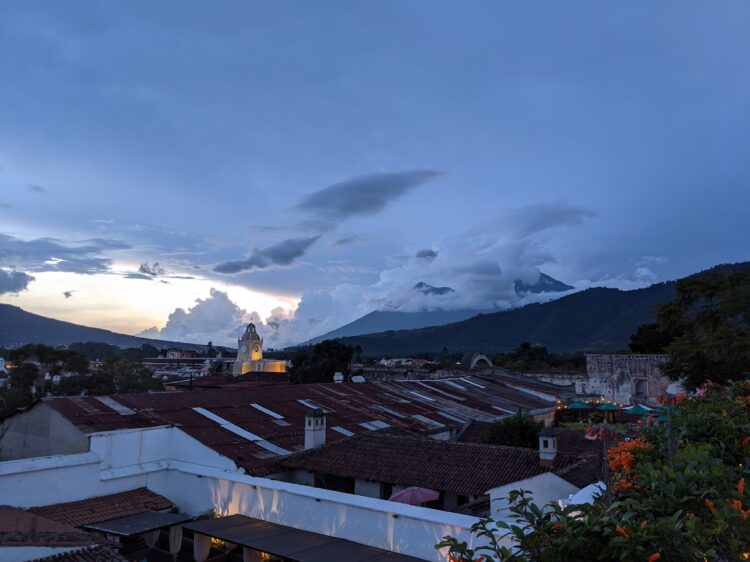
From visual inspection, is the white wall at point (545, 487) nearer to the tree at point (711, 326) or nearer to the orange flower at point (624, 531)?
the tree at point (711, 326)

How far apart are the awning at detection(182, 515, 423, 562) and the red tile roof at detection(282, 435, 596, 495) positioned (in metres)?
2.81

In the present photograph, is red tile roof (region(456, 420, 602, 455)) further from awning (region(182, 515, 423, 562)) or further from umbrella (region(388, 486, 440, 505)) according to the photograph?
awning (region(182, 515, 423, 562))

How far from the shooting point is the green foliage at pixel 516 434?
16.7 meters

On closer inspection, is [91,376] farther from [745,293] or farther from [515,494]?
[515,494]

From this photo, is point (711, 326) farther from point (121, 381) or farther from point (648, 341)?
point (121, 381)

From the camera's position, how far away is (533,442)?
16.7 meters

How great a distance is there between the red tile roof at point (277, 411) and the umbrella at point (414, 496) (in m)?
3.80

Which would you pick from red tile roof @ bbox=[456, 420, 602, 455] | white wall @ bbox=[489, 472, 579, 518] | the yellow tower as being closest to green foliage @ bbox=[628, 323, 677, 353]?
red tile roof @ bbox=[456, 420, 602, 455]

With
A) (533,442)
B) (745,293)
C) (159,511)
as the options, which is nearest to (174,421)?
(159,511)

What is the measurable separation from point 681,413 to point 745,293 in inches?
438

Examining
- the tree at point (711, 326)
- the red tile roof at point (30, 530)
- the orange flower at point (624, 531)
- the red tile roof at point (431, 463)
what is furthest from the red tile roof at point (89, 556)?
the tree at point (711, 326)

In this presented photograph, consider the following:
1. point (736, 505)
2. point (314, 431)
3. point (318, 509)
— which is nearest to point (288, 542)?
point (318, 509)

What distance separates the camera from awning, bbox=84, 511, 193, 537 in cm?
1034

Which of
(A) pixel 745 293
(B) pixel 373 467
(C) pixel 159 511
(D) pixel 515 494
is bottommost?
(C) pixel 159 511
